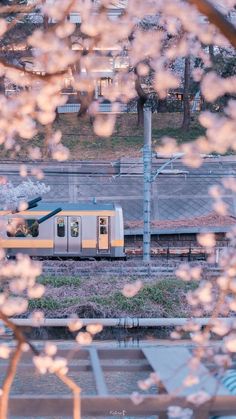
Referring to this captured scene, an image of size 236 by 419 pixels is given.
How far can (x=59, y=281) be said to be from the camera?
1051 cm

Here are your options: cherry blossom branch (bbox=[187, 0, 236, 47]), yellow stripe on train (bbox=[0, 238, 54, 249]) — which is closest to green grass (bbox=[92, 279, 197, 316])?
yellow stripe on train (bbox=[0, 238, 54, 249])

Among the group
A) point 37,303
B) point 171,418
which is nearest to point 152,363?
point 171,418

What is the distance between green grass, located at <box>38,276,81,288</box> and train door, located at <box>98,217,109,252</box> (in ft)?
12.1

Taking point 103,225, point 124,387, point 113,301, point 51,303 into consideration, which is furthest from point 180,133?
point 124,387

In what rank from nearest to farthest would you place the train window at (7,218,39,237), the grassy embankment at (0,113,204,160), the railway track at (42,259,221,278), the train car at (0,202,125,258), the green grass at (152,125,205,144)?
1. the railway track at (42,259,221,278)
2. the train window at (7,218,39,237)
3. the train car at (0,202,125,258)
4. the grassy embankment at (0,113,204,160)
5. the green grass at (152,125,205,144)

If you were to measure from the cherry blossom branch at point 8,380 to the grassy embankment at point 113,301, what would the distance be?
23.2 feet

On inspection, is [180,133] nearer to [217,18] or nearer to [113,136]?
[113,136]

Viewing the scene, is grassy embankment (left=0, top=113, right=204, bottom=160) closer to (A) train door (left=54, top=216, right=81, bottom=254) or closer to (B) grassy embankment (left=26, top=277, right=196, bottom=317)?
(A) train door (left=54, top=216, right=81, bottom=254)

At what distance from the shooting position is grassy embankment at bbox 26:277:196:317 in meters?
9.39

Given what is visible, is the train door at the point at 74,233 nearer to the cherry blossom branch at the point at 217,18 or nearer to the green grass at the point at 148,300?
the green grass at the point at 148,300

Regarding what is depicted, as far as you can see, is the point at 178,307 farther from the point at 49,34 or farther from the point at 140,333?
the point at 49,34

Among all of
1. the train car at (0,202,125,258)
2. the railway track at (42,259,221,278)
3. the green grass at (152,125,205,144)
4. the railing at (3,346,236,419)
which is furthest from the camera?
the green grass at (152,125,205,144)

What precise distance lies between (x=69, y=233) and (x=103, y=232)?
703 mm

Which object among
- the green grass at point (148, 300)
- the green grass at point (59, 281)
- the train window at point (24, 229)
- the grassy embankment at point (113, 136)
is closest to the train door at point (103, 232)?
the train window at point (24, 229)
